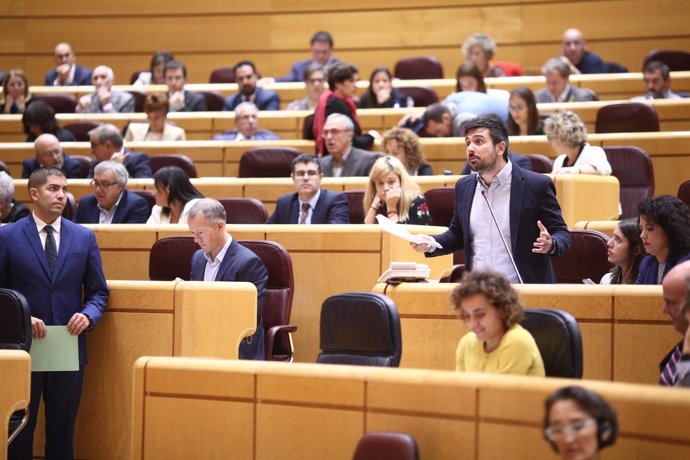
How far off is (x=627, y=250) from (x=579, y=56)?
5118 mm

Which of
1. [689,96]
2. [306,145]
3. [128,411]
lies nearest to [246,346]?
[128,411]

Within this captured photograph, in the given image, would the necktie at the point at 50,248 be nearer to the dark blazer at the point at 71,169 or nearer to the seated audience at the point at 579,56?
the dark blazer at the point at 71,169

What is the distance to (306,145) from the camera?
7176 mm

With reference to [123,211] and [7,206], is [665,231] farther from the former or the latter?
[7,206]

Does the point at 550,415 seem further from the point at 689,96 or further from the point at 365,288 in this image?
the point at 689,96

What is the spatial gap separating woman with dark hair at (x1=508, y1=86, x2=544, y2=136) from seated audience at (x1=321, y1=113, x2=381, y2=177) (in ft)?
3.58

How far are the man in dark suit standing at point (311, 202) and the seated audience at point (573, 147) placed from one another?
123 centimetres

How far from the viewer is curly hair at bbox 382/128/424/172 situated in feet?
20.0

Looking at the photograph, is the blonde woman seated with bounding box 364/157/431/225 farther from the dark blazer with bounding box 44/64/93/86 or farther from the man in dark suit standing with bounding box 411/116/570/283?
the dark blazer with bounding box 44/64/93/86

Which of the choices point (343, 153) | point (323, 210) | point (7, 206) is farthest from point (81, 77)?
point (323, 210)

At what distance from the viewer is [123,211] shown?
5688mm

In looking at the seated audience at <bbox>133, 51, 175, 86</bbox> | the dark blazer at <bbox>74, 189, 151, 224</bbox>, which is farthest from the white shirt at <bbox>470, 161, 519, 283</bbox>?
the seated audience at <bbox>133, 51, 175, 86</bbox>

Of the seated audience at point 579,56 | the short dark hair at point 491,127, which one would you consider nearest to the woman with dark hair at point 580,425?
the short dark hair at point 491,127

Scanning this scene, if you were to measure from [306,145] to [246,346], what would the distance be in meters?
3.05
